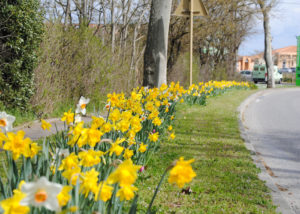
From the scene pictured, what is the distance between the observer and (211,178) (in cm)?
408

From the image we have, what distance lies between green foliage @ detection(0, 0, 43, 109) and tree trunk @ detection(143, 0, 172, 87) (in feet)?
9.22

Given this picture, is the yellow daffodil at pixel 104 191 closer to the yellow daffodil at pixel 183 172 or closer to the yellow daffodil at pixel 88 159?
the yellow daffodil at pixel 88 159

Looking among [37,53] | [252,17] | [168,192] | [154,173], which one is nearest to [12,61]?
[37,53]

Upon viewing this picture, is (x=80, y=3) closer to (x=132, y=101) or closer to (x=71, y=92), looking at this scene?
(x=71, y=92)

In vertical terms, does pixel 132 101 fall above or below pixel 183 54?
below

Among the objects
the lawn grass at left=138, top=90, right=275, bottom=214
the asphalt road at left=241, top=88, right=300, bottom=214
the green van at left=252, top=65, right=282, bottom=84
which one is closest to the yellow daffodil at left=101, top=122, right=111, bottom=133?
the lawn grass at left=138, top=90, right=275, bottom=214

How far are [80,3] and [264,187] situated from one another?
12.0m

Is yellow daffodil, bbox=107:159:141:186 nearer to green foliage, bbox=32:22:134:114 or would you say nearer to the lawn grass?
the lawn grass

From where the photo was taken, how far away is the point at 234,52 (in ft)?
98.3

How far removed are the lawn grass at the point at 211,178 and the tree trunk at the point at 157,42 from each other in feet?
7.48

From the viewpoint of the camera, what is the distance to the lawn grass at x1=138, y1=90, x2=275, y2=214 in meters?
3.27

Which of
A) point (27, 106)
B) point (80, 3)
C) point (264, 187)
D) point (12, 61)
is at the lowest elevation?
point (264, 187)

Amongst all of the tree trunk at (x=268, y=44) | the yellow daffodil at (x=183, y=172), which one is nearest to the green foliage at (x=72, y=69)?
the yellow daffodil at (x=183, y=172)

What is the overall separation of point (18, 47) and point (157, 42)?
138 inches
